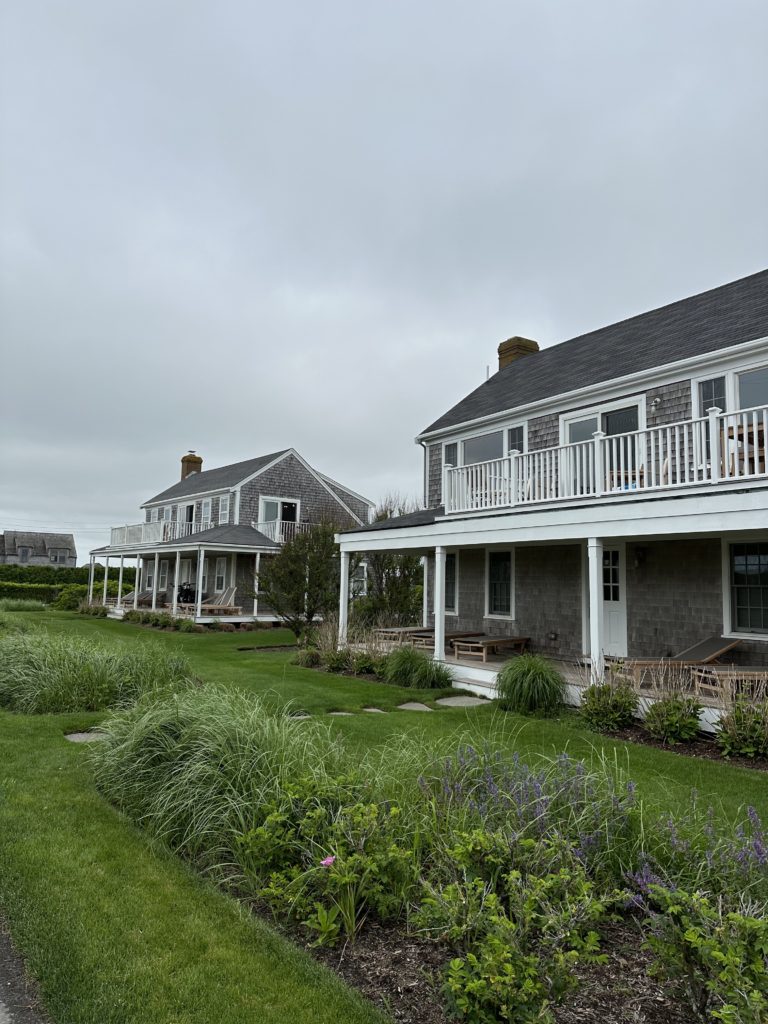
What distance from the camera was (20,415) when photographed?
32562mm

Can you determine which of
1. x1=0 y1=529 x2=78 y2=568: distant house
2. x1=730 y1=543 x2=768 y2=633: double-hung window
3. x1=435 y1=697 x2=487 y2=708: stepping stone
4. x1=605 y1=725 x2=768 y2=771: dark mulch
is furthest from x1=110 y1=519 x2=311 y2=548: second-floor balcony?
x1=0 y1=529 x2=78 y2=568: distant house

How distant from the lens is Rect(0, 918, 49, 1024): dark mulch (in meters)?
2.62

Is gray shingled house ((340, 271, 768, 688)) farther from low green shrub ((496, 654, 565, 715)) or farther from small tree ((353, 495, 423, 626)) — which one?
small tree ((353, 495, 423, 626))

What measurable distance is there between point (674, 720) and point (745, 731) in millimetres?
835

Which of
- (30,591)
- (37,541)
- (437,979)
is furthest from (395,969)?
(37,541)

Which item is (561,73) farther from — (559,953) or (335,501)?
(335,501)

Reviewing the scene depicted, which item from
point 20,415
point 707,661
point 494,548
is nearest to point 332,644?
point 494,548

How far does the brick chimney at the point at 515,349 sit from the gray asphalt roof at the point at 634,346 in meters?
1.30

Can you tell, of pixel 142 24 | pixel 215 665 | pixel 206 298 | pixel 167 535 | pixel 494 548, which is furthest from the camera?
pixel 167 535

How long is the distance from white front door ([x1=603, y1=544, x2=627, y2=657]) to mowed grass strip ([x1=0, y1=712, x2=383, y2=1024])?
9.78 m

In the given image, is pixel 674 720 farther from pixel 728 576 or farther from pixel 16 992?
pixel 16 992

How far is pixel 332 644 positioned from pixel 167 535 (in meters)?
19.3

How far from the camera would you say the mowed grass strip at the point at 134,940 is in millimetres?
2641

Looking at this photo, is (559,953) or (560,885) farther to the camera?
(560,885)
